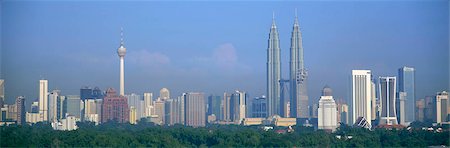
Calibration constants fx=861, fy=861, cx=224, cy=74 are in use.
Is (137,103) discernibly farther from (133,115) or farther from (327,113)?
(327,113)

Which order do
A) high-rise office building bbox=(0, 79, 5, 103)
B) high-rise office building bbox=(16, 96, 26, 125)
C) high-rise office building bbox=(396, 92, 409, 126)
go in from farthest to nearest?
high-rise office building bbox=(396, 92, 409, 126) → high-rise office building bbox=(16, 96, 26, 125) → high-rise office building bbox=(0, 79, 5, 103)

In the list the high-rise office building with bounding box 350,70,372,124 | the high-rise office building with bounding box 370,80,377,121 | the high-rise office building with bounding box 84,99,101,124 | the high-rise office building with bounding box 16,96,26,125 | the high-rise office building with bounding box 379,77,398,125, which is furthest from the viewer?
the high-rise office building with bounding box 84,99,101,124

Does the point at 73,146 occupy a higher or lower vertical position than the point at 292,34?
lower

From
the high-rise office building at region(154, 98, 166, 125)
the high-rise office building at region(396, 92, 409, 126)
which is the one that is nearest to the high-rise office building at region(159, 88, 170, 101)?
the high-rise office building at region(154, 98, 166, 125)

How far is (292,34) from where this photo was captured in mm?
70062

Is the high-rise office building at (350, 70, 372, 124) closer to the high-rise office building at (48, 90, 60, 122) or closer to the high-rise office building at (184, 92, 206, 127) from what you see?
the high-rise office building at (184, 92, 206, 127)

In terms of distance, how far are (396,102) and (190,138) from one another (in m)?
26.1

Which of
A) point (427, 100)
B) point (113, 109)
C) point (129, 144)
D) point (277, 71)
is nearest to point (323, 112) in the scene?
point (427, 100)

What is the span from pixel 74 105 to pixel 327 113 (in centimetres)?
1692

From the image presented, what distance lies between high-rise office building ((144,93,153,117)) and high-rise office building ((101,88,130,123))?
486cm

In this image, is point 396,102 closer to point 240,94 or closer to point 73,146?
point 240,94

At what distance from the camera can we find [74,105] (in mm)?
54656

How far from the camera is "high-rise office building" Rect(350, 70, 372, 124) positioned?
1983 inches

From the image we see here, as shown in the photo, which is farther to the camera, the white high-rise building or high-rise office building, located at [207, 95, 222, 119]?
high-rise office building, located at [207, 95, 222, 119]
